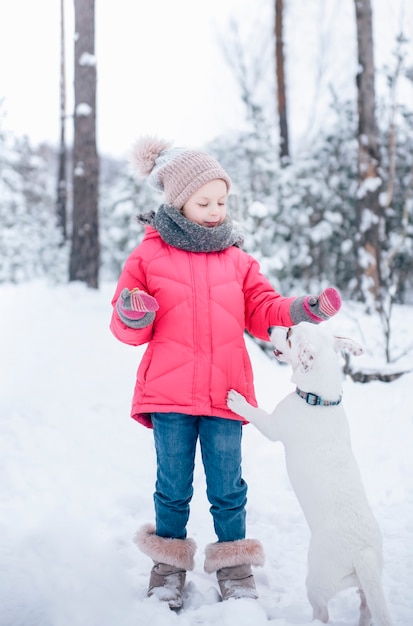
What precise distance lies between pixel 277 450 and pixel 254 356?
59.0 inches

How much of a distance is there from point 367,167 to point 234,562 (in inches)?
256

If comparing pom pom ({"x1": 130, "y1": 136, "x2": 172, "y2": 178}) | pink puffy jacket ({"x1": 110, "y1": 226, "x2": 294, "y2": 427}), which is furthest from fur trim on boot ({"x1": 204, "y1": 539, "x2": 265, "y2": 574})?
pom pom ({"x1": 130, "y1": 136, "x2": 172, "y2": 178})

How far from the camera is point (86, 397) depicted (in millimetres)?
4199

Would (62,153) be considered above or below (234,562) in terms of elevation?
above

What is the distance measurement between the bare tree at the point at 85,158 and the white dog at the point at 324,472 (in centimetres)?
516

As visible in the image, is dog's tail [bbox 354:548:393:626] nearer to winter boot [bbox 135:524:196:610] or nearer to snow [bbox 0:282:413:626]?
snow [bbox 0:282:413:626]

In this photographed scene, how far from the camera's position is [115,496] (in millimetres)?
3092

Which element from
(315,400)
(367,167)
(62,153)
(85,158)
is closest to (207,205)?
(315,400)

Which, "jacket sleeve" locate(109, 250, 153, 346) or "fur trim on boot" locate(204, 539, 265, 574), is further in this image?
"fur trim on boot" locate(204, 539, 265, 574)

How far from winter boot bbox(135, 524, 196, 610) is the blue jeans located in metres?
0.05

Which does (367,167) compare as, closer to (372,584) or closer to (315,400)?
(315,400)

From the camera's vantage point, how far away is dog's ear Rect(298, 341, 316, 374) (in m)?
1.94

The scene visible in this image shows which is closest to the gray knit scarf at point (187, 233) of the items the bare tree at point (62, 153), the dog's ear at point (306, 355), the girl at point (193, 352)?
the girl at point (193, 352)

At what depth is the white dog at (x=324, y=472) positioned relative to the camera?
1803 millimetres
